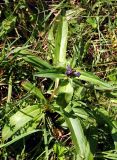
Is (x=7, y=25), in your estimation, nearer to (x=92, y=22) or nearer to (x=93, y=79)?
(x=92, y=22)

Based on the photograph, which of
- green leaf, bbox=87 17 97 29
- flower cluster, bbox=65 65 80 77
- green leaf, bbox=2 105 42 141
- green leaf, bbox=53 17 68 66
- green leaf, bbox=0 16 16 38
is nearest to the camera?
flower cluster, bbox=65 65 80 77

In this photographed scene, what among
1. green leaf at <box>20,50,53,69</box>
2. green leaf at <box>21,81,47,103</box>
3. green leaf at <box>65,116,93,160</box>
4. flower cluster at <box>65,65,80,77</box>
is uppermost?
green leaf at <box>20,50,53,69</box>

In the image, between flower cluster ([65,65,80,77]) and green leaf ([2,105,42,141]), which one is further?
green leaf ([2,105,42,141])

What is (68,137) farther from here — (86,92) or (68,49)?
(68,49)

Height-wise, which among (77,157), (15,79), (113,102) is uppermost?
(15,79)

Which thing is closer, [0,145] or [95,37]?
[0,145]

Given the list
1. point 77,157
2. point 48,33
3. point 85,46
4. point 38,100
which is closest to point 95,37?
point 85,46

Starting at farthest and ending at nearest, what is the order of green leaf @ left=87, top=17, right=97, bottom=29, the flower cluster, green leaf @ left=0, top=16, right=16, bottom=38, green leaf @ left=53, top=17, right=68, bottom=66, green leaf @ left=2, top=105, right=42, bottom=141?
green leaf @ left=87, top=17, right=97, bottom=29, green leaf @ left=0, top=16, right=16, bottom=38, green leaf @ left=53, top=17, right=68, bottom=66, green leaf @ left=2, top=105, right=42, bottom=141, the flower cluster

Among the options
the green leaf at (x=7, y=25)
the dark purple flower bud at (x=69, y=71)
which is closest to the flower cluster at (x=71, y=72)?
the dark purple flower bud at (x=69, y=71)

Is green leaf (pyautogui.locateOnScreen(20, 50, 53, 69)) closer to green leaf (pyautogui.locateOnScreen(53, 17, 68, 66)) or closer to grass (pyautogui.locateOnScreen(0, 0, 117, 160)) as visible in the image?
grass (pyautogui.locateOnScreen(0, 0, 117, 160))

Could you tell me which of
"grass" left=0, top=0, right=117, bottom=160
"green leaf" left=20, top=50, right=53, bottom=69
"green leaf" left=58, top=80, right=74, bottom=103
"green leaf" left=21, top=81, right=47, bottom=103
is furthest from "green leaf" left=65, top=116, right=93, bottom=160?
"green leaf" left=20, top=50, right=53, bottom=69
